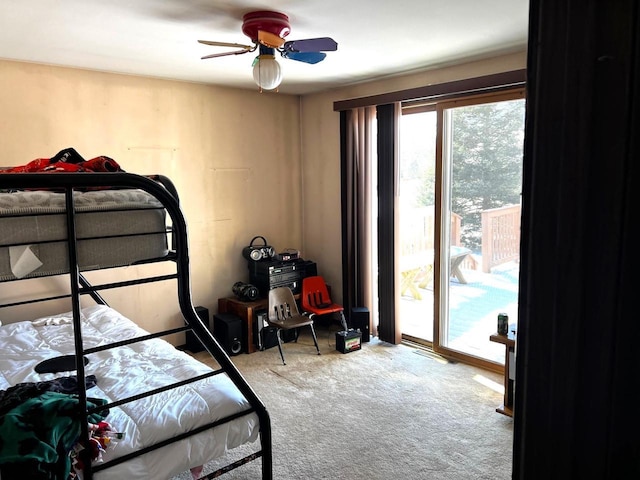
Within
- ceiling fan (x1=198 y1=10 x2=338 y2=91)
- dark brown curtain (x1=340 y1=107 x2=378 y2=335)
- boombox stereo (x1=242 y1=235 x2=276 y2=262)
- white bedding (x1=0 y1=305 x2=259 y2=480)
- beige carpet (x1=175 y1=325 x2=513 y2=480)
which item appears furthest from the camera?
boombox stereo (x1=242 y1=235 x2=276 y2=262)

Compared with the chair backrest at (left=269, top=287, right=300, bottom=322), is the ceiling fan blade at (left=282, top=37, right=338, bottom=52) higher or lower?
higher

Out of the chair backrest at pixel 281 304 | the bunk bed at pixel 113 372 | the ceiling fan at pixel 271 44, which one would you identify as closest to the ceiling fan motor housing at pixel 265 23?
the ceiling fan at pixel 271 44

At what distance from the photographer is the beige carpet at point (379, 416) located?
8.40 ft

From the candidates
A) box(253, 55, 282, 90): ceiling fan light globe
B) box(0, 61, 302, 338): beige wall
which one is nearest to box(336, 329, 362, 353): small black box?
box(0, 61, 302, 338): beige wall

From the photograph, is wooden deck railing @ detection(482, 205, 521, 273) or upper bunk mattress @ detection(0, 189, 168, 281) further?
wooden deck railing @ detection(482, 205, 521, 273)

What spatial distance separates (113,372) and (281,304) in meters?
2.12

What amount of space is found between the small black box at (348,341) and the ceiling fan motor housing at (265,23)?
8.52ft

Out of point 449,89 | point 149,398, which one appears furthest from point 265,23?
point 149,398

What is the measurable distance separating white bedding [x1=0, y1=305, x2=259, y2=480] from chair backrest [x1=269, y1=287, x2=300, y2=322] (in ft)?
4.90

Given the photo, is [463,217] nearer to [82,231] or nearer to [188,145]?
[188,145]

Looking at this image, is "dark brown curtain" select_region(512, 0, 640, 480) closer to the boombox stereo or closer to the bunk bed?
the bunk bed

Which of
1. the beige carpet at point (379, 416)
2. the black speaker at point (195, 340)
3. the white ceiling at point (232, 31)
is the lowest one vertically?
the beige carpet at point (379, 416)

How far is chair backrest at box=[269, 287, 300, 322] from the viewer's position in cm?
423

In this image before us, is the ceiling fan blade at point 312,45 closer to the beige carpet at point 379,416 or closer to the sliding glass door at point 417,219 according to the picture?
the sliding glass door at point 417,219
